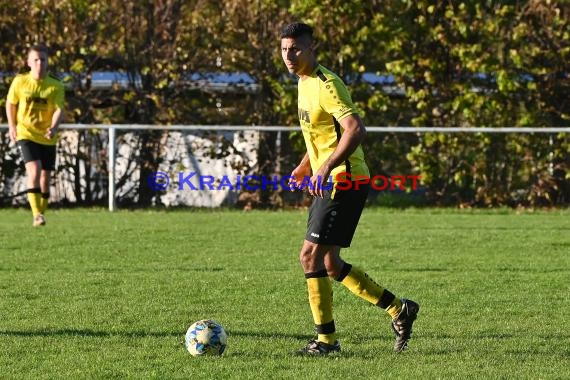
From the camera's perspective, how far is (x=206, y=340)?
6.26 metres

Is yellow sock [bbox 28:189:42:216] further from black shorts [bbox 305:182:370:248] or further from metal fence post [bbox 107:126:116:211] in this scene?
black shorts [bbox 305:182:370:248]

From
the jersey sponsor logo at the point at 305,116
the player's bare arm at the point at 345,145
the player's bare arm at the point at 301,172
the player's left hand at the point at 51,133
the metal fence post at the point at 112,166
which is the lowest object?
the metal fence post at the point at 112,166

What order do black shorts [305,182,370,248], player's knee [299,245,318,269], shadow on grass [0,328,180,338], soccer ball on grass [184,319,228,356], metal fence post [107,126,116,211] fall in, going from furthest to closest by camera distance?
metal fence post [107,126,116,211] < shadow on grass [0,328,180,338] < player's knee [299,245,318,269] < black shorts [305,182,370,248] < soccer ball on grass [184,319,228,356]

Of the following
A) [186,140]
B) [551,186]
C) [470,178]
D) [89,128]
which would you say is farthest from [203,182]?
[551,186]

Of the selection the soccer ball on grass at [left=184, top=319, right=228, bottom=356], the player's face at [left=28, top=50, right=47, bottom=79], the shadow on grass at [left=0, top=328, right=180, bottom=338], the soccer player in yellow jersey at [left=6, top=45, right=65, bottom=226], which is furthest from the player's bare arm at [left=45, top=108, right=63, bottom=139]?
the soccer ball on grass at [left=184, top=319, right=228, bottom=356]

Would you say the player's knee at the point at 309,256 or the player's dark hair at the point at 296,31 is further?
the player's knee at the point at 309,256

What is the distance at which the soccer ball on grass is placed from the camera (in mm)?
6246

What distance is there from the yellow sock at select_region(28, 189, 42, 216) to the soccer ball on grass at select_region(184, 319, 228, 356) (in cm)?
838

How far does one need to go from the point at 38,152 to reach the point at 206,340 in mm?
8673

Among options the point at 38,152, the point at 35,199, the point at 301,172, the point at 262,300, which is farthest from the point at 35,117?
the point at 301,172

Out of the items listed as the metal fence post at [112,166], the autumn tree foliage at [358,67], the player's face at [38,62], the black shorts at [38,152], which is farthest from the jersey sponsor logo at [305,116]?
the autumn tree foliage at [358,67]

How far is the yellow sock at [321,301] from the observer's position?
6.55m

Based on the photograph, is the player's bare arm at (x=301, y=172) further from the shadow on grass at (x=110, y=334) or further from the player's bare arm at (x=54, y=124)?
the player's bare arm at (x=54, y=124)

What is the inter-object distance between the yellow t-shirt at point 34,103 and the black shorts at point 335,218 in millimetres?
8371
